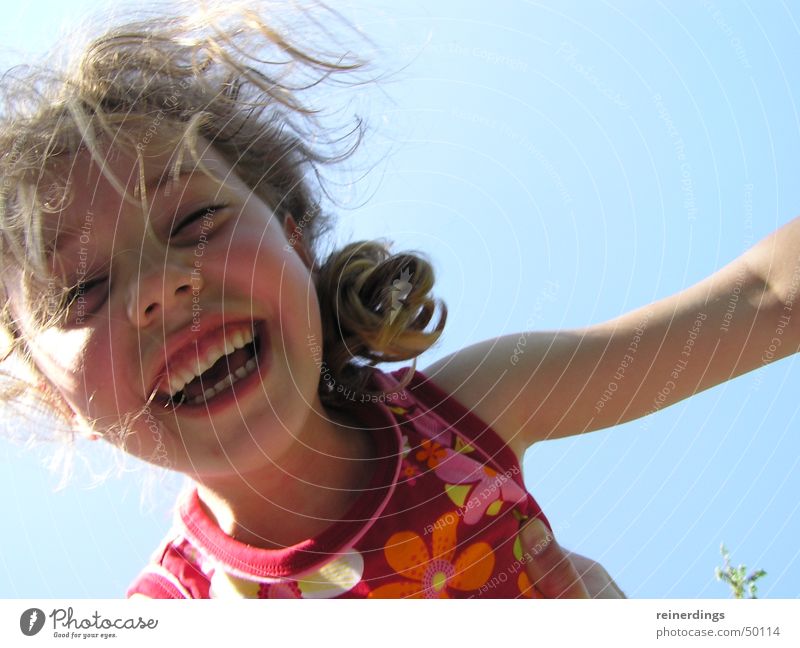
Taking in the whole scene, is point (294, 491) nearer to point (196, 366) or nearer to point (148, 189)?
point (196, 366)

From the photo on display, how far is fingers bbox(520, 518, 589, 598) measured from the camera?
2.40 feet

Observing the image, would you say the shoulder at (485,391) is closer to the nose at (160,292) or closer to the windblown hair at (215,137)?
the windblown hair at (215,137)

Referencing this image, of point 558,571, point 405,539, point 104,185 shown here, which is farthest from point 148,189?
point 558,571

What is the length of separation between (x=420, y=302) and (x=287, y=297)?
18 cm

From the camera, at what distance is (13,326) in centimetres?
74

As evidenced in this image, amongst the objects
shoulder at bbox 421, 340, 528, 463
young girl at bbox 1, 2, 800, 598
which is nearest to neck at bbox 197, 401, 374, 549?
young girl at bbox 1, 2, 800, 598

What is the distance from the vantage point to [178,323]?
0.67 meters

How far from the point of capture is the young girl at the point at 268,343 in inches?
26.5

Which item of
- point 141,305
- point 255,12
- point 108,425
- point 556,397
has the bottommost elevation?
point 108,425

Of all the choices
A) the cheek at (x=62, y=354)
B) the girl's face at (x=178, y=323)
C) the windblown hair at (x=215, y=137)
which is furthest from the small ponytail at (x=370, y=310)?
the cheek at (x=62, y=354)

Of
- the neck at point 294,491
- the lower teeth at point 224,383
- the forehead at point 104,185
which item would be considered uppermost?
the forehead at point 104,185
